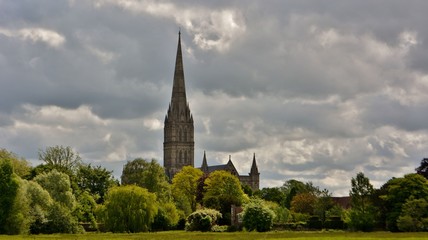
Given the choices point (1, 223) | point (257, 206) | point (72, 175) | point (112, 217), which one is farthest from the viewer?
point (72, 175)

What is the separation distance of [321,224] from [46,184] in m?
39.8

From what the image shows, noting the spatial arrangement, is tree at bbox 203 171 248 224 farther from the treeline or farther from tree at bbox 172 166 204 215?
tree at bbox 172 166 204 215

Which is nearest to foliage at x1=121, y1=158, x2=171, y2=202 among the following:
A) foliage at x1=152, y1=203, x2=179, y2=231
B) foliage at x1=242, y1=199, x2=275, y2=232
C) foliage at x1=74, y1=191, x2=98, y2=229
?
foliage at x1=152, y1=203, x2=179, y2=231

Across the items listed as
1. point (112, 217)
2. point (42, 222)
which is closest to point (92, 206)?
point (112, 217)

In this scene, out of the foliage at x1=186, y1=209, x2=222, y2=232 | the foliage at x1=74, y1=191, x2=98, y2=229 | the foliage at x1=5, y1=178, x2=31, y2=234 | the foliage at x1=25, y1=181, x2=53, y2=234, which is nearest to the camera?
the foliage at x1=5, y1=178, x2=31, y2=234

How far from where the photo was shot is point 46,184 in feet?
304

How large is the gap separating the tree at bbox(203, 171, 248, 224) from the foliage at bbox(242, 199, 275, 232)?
1435 cm

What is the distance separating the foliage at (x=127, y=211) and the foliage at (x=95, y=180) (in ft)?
119

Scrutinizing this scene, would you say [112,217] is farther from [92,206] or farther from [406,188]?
[406,188]

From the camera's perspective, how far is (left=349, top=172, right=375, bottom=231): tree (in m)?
86.6

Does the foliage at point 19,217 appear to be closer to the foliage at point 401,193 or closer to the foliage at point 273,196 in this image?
the foliage at point 401,193

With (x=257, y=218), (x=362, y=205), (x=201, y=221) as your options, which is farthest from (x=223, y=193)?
(x=362, y=205)

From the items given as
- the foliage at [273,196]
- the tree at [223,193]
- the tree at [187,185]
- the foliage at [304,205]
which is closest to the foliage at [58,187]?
the tree at [223,193]

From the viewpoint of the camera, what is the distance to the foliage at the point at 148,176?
126812 mm
